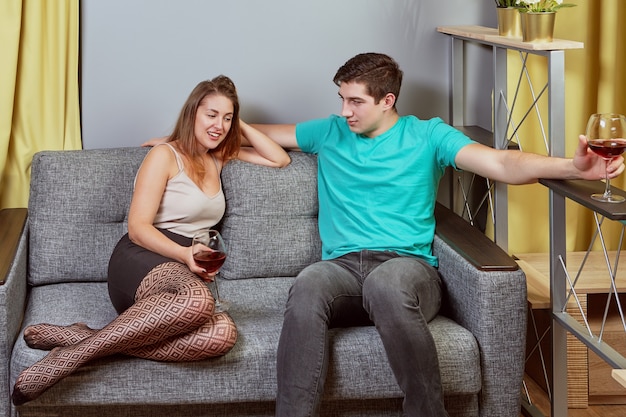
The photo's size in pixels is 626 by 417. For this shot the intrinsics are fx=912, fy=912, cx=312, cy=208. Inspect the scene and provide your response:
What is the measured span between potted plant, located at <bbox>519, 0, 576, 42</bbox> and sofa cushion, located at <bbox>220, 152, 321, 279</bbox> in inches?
32.5

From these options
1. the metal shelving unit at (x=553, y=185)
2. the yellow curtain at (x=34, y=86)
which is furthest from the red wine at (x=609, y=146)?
the yellow curtain at (x=34, y=86)

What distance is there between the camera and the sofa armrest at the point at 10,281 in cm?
237

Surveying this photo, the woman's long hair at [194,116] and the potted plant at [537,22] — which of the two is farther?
the woman's long hair at [194,116]

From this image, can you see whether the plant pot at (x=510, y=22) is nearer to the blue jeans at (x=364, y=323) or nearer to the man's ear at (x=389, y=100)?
the man's ear at (x=389, y=100)

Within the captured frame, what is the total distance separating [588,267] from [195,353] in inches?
57.2

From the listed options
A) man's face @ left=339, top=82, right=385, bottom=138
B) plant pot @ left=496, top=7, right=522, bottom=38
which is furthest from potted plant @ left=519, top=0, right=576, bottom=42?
man's face @ left=339, top=82, right=385, bottom=138

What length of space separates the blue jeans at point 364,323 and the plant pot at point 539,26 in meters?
0.75

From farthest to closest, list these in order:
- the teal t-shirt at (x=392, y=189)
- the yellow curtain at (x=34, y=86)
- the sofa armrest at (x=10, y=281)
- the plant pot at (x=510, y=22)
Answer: the yellow curtain at (x=34, y=86)
the plant pot at (x=510, y=22)
the teal t-shirt at (x=392, y=189)
the sofa armrest at (x=10, y=281)

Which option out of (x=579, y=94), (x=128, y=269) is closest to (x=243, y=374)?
(x=128, y=269)

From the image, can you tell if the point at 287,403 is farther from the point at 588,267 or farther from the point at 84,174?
the point at 588,267

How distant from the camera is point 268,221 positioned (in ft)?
9.64

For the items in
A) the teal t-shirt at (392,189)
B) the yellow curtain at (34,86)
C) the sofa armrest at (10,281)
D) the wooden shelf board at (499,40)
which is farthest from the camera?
the yellow curtain at (34,86)

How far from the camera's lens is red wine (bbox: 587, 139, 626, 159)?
2.15 m

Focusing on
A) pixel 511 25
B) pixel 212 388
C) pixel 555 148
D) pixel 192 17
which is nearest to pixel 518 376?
pixel 555 148
